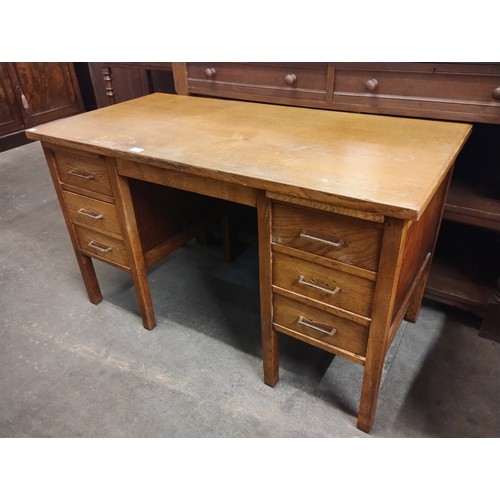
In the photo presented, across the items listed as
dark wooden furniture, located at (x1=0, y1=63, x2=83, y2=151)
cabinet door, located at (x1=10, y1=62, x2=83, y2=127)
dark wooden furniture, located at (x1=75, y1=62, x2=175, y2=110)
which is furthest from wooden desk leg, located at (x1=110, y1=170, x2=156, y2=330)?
cabinet door, located at (x1=10, y1=62, x2=83, y2=127)

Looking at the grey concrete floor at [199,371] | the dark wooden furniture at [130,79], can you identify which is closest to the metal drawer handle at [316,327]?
the grey concrete floor at [199,371]

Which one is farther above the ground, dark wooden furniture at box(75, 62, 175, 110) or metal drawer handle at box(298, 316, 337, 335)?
dark wooden furniture at box(75, 62, 175, 110)

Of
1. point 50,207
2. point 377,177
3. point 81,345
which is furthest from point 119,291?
point 377,177

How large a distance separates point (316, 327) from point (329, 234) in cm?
30

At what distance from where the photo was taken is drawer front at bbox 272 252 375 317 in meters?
A: 1.05

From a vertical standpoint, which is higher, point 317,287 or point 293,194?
point 293,194

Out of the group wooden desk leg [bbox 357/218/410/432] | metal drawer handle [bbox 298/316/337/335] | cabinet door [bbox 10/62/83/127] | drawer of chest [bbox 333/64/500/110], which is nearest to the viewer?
wooden desk leg [bbox 357/218/410/432]

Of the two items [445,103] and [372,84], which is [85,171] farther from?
[445,103]

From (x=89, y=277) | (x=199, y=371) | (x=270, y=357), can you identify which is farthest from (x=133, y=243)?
(x=270, y=357)

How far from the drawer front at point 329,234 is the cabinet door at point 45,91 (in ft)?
11.4

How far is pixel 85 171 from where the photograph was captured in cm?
143

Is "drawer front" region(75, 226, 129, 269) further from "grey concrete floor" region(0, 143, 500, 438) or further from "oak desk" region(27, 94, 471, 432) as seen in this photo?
"grey concrete floor" region(0, 143, 500, 438)

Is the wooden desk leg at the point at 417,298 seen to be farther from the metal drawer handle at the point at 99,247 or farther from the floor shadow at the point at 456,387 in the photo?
the metal drawer handle at the point at 99,247

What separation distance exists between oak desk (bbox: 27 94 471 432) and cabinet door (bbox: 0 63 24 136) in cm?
250
